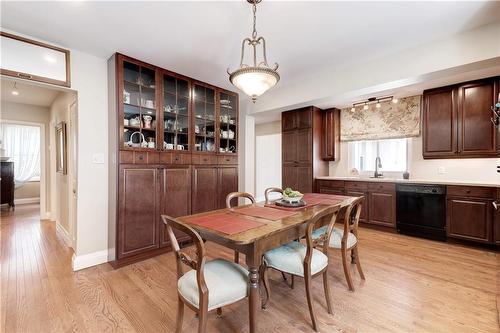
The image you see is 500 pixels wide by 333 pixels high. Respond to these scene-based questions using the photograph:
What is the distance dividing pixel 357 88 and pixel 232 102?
2.10 metres

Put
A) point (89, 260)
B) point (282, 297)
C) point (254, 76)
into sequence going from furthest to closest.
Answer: point (89, 260) < point (282, 297) < point (254, 76)

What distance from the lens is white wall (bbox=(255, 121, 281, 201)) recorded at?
6.15m

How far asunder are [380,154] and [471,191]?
5.21 ft

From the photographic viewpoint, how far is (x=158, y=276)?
2469 millimetres

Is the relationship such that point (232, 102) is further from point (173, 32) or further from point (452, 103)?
point (452, 103)

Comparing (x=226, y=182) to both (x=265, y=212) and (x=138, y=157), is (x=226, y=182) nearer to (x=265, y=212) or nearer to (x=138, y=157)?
(x=138, y=157)

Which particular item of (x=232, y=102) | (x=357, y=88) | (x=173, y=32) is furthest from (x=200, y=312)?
(x=232, y=102)

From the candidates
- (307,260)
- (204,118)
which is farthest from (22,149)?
(307,260)

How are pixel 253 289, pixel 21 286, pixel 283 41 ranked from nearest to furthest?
pixel 253 289, pixel 21 286, pixel 283 41

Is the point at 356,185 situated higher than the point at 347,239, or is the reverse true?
the point at 356,185

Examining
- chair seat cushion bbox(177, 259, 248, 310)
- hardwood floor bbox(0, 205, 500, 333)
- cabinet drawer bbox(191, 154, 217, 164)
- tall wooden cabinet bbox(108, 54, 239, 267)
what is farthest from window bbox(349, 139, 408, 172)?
chair seat cushion bbox(177, 259, 248, 310)

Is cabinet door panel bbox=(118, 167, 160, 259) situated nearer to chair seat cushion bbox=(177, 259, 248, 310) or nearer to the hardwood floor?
the hardwood floor

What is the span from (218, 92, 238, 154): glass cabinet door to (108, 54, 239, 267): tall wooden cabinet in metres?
0.07

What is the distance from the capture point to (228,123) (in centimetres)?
414
